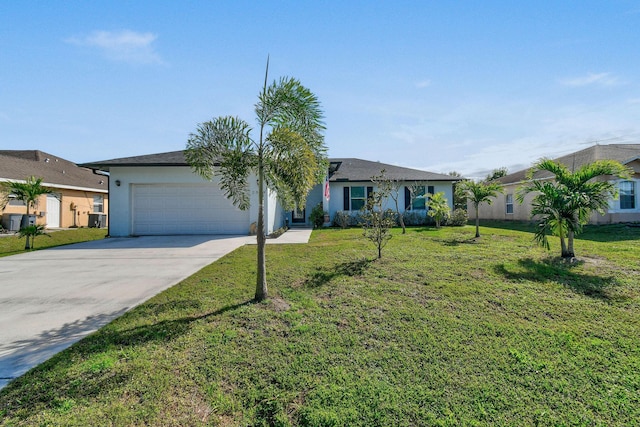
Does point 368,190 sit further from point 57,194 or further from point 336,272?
point 57,194

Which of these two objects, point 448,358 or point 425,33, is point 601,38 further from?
point 448,358

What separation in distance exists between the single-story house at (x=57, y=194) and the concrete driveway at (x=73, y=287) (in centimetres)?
1008

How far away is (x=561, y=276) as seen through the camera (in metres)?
6.07

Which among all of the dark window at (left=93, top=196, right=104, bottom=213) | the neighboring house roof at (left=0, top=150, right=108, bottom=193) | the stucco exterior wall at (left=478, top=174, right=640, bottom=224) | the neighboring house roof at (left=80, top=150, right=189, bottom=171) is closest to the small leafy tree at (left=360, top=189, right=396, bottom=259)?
the stucco exterior wall at (left=478, top=174, right=640, bottom=224)

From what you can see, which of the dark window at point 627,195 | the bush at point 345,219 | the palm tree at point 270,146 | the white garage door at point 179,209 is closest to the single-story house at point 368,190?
the bush at point 345,219

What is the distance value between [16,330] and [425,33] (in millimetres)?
10228

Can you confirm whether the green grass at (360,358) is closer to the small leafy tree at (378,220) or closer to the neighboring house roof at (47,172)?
the small leafy tree at (378,220)

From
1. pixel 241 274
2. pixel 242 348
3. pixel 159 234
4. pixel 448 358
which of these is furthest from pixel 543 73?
pixel 159 234

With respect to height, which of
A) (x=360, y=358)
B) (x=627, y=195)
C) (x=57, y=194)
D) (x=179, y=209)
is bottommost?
(x=360, y=358)

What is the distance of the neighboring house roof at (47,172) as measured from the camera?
1761 centimetres

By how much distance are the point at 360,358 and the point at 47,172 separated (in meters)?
25.1

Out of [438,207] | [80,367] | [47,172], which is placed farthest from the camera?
[47,172]

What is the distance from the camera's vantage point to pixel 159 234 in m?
13.8

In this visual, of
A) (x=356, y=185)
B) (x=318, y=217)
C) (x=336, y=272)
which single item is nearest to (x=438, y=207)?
(x=356, y=185)
